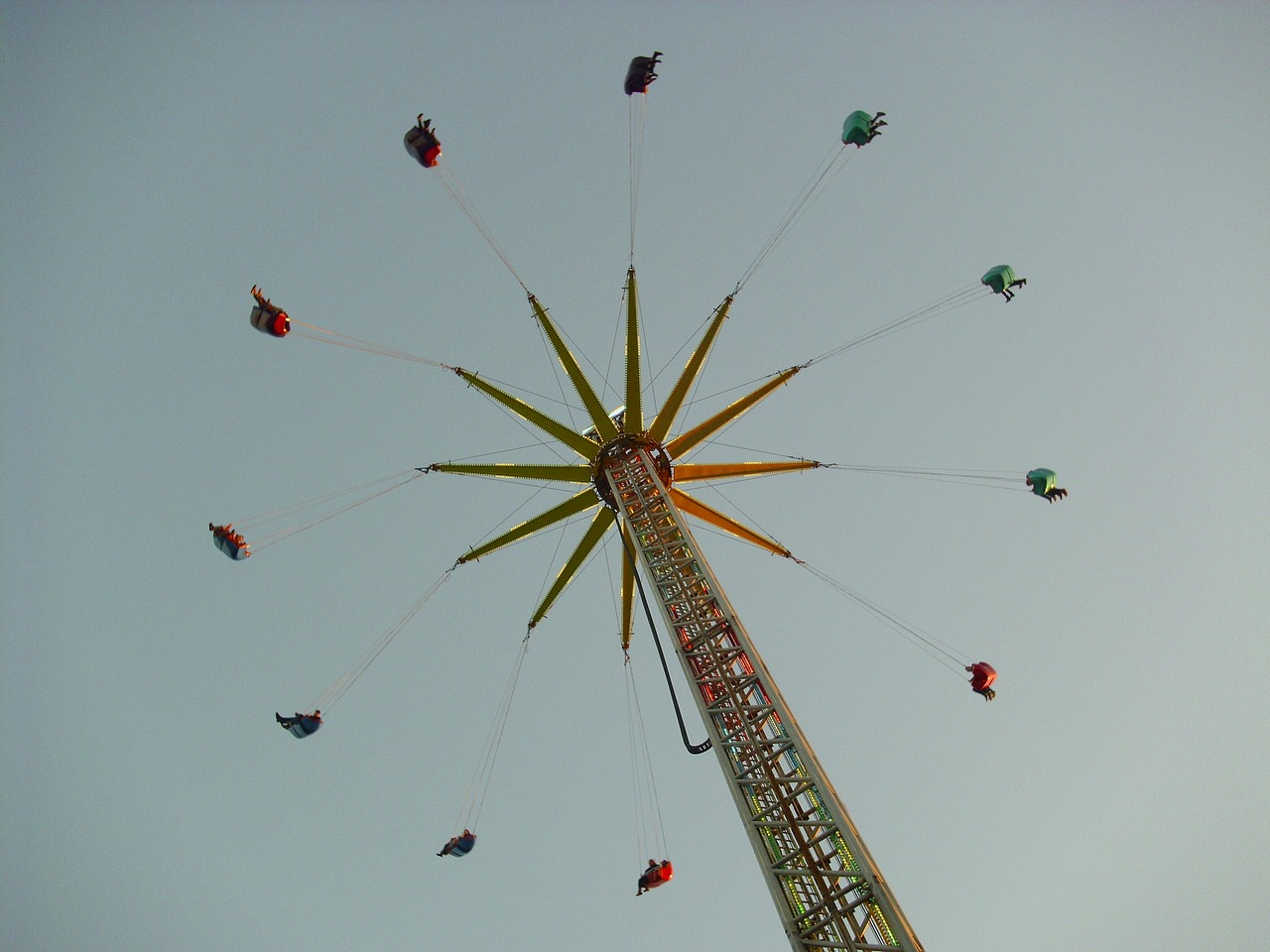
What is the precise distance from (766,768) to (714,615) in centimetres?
270

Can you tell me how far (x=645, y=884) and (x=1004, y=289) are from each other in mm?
13924

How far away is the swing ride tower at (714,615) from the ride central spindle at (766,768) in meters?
0.02

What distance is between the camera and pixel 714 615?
1227cm

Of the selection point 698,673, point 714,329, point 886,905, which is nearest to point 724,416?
point 714,329

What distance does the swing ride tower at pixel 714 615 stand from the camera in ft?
28.6

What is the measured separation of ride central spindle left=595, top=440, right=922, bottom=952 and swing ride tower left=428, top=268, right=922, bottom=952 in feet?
0.05

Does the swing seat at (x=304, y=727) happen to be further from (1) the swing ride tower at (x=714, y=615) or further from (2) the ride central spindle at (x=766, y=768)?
(2) the ride central spindle at (x=766, y=768)

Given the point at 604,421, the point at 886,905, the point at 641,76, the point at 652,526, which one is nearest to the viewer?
the point at 886,905

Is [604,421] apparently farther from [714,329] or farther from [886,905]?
[886,905]

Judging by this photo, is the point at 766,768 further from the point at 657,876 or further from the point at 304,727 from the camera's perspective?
the point at 304,727

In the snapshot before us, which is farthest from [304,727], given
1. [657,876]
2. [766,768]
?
[766,768]

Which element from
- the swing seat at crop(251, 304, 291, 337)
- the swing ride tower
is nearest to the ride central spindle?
the swing ride tower

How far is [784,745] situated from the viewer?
10156 mm

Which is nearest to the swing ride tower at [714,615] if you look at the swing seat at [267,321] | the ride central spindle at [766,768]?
the ride central spindle at [766,768]
